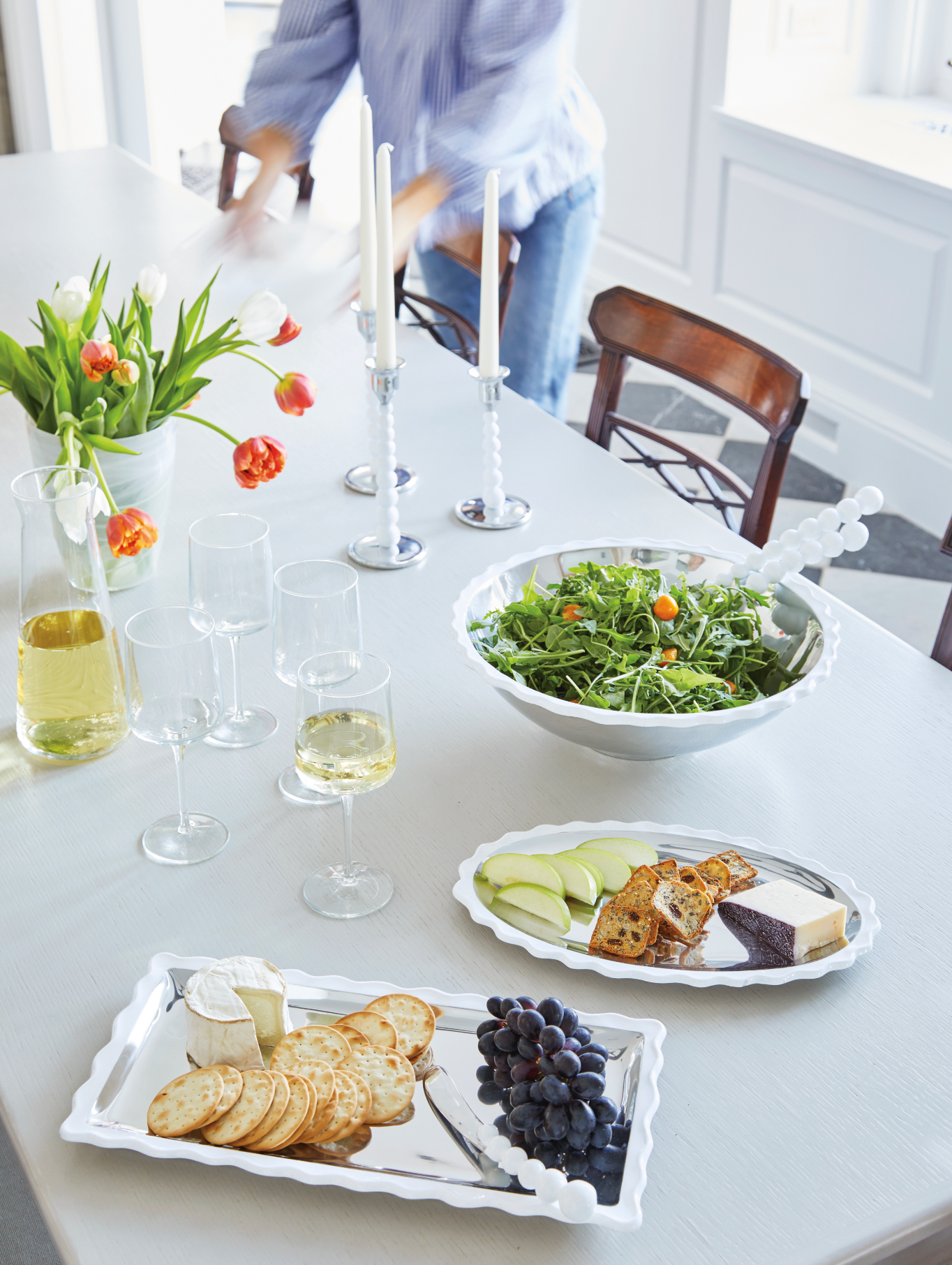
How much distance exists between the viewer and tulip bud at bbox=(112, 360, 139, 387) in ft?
3.74

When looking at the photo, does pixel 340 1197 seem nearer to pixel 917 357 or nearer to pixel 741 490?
pixel 741 490

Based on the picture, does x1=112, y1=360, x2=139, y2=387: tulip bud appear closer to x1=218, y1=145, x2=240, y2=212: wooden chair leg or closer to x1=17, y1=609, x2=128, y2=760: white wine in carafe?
x1=17, y1=609, x2=128, y2=760: white wine in carafe

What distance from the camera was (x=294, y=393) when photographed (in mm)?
1219

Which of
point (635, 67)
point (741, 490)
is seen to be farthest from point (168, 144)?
point (741, 490)

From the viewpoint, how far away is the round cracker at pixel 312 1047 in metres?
0.77

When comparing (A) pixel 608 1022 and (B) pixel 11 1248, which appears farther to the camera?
(B) pixel 11 1248

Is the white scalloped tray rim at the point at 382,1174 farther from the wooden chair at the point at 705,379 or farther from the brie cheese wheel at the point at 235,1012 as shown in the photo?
the wooden chair at the point at 705,379

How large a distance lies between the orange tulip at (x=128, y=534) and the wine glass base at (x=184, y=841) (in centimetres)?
24

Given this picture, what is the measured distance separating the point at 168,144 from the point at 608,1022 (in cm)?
443

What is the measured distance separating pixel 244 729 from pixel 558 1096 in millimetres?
520

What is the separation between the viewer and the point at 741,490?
159cm

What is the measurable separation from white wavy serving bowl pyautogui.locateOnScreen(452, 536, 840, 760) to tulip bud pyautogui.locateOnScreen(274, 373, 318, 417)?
0.81 ft

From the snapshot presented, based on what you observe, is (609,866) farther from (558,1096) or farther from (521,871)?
(558,1096)

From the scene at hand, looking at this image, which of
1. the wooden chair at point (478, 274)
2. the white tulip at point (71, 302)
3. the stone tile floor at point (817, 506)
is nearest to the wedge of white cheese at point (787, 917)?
the white tulip at point (71, 302)
